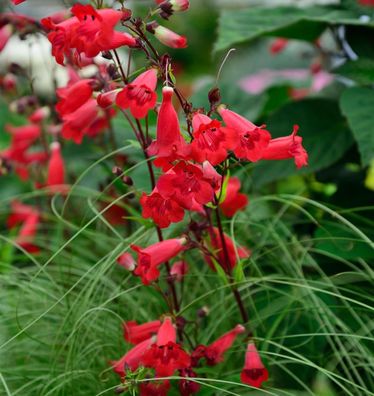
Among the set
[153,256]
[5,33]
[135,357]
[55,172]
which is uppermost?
[5,33]

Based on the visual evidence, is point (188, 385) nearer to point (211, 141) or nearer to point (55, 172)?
point (211, 141)

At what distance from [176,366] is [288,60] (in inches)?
89.2

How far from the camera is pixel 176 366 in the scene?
1089 mm

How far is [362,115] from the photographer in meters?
1.55

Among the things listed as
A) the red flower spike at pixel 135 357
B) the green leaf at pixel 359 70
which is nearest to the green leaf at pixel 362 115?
the green leaf at pixel 359 70

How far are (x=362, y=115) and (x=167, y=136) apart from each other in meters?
0.64

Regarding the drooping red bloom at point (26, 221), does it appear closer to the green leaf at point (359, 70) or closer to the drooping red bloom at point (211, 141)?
the green leaf at point (359, 70)

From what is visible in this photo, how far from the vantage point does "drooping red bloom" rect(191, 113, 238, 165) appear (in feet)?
3.26

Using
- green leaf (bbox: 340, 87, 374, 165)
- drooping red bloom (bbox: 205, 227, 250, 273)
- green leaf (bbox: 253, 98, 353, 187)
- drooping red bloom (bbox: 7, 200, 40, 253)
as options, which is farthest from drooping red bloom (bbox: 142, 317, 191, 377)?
drooping red bloom (bbox: 7, 200, 40, 253)

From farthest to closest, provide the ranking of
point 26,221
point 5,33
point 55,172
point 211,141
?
point 26,221
point 55,172
point 5,33
point 211,141

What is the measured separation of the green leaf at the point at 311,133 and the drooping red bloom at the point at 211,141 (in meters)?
0.66

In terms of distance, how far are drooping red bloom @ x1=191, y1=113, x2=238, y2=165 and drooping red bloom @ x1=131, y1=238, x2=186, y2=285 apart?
18 cm

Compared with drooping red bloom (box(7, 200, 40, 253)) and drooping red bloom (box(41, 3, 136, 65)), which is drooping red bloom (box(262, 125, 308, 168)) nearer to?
drooping red bloom (box(41, 3, 136, 65))

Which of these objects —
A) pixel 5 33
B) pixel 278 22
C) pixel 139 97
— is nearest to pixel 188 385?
pixel 139 97
